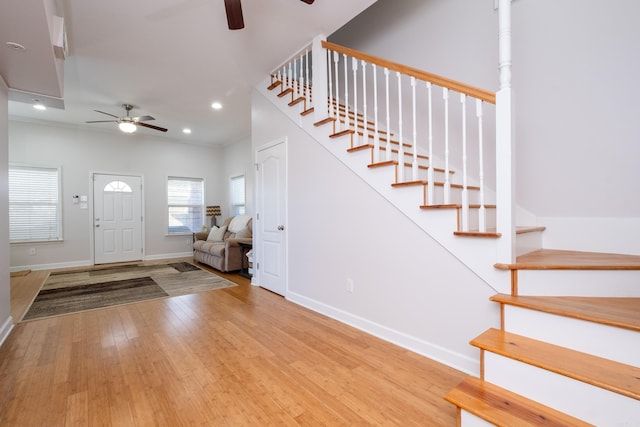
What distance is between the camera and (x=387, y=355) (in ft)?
7.19

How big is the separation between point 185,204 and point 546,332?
7431mm

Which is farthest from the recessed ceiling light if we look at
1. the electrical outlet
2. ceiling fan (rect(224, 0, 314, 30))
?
the electrical outlet

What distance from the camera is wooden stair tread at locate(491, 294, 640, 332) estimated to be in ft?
4.33

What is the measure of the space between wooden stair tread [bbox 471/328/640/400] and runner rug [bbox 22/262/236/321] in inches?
144

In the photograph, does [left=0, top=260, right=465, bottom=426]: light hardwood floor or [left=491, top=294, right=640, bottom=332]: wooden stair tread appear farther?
[left=0, top=260, right=465, bottom=426]: light hardwood floor

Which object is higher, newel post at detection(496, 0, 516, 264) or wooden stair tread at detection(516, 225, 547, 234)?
newel post at detection(496, 0, 516, 264)

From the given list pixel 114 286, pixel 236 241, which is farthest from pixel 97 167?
pixel 236 241

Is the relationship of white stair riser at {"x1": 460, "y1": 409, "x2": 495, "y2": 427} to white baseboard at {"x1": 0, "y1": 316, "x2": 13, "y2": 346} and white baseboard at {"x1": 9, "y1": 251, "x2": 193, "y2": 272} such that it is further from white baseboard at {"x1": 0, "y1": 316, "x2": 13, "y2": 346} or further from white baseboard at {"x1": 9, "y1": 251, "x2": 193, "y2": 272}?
white baseboard at {"x1": 9, "y1": 251, "x2": 193, "y2": 272}

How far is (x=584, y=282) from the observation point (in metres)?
1.65

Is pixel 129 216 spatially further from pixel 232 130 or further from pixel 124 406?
pixel 124 406

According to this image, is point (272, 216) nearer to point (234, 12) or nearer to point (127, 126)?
point (234, 12)

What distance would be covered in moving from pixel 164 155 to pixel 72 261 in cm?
295

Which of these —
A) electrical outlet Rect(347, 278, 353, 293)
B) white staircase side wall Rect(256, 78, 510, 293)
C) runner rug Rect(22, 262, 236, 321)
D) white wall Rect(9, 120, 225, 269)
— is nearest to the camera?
white staircase side wall Rect(256, 78, 510, 293)

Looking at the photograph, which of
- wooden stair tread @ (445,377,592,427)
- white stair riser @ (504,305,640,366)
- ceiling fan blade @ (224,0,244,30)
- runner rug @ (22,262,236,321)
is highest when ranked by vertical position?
ceiling fan blade @ (224,0,244,30)
